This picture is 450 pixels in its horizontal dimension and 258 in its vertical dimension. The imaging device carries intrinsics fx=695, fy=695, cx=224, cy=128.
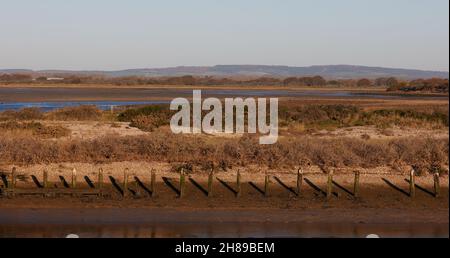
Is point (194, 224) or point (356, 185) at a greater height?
point (356, 185)

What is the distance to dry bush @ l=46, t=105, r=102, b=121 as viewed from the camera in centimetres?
3984

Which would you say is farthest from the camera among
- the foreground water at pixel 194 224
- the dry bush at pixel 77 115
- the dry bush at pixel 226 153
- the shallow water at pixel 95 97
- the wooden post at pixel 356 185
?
the shallow water at pixel 95 97

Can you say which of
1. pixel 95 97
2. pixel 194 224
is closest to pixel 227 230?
pixel 194 224

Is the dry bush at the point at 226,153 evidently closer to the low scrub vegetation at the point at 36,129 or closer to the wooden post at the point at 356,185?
the wooden post at the point at 356,185

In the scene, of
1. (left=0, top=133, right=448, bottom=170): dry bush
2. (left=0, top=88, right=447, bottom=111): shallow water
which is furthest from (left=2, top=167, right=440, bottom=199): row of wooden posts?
(left=0, top=88, right=447, bottom=111): shallow water

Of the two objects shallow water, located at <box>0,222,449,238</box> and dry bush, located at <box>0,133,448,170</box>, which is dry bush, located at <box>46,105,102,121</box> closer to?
dry bush, located at <box>0,133,448,170</box>

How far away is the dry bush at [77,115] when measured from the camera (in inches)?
1569

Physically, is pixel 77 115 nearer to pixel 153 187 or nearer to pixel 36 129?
pixel 36 129

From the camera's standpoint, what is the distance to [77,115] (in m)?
40.9

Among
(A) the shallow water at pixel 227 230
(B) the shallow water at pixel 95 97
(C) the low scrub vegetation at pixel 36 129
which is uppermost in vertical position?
(C) the low scrub vegetation at pixel 36 129

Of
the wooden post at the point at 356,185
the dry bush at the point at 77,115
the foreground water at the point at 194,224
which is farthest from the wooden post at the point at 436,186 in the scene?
the dry bush at the point at 77,115
